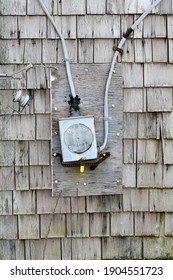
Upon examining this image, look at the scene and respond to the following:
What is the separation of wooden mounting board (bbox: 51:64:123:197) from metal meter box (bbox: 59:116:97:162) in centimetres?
9

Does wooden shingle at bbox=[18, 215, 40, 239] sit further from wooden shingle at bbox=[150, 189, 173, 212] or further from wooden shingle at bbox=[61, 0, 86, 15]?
wooden shingle at bbox=[61, 0, 86, 15]

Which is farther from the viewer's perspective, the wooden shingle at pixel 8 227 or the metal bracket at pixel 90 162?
the wooden shingle at pixel 8 227

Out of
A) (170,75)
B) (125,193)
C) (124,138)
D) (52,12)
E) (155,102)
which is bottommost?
(125,193)

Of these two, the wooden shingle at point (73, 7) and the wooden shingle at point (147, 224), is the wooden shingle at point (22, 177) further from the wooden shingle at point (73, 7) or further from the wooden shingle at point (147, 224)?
the wooden shingle at point (73, 7)

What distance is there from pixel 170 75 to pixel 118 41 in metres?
0.41

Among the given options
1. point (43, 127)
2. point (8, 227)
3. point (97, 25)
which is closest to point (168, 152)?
point (43, 127)

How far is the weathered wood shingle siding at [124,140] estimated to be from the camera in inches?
106

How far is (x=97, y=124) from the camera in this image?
2.74 metres

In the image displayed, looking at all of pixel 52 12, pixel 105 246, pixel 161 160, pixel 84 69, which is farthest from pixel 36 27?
pixel 105 246

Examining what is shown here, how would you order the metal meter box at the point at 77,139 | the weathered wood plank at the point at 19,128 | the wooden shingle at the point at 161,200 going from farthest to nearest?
the wooden shingle at the point at 161,200 < the weathered wood plank at the point at 19,128 < the metal meter box at the point at 77,139

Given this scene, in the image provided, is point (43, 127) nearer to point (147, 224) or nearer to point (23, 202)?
point (23, 202)

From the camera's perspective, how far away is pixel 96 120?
2.73 m

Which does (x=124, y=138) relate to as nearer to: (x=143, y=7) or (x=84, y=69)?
(x=84, y=69)

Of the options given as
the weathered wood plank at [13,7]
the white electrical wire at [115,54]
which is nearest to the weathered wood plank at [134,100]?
the white electrical wire at [115,54]
